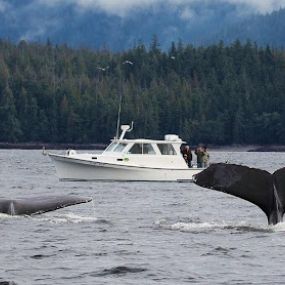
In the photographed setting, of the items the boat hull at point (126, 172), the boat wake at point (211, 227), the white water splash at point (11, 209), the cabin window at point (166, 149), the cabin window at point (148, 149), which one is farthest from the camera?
the cabin window at point (166, 149)

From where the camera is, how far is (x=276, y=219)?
25109 millimetres

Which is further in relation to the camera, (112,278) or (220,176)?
(220,176)

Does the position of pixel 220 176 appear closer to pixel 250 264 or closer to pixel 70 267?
pixel 250 264

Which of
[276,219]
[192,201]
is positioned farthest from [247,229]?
[192,201]

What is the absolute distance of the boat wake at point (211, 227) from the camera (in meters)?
27.4

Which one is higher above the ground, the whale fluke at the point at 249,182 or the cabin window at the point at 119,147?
the cabin window at the point at 119,147

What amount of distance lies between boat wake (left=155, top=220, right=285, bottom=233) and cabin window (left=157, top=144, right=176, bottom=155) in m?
29.9

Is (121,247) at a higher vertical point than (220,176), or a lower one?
lower

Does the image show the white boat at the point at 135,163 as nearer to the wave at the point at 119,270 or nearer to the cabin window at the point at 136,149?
the cabin window at the point at 136,149

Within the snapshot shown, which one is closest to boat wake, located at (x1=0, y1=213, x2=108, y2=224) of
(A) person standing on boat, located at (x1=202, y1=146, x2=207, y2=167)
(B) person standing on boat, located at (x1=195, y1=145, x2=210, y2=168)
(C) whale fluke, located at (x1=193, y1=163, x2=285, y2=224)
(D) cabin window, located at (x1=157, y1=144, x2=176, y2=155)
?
(C) whale fluke, located at (x1=193, y1=163, x2=285, y2=224)

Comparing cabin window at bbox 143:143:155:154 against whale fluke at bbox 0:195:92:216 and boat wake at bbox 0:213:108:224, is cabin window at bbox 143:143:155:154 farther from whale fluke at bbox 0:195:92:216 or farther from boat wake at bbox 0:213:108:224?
whale fluke at bbox 0:195:92:216

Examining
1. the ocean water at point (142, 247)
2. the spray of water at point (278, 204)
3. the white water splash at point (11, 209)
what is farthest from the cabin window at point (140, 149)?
the spray of water at point (278, 204)

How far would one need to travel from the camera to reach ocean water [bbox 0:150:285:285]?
20266mm

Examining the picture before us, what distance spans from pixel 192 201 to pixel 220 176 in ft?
68.9
